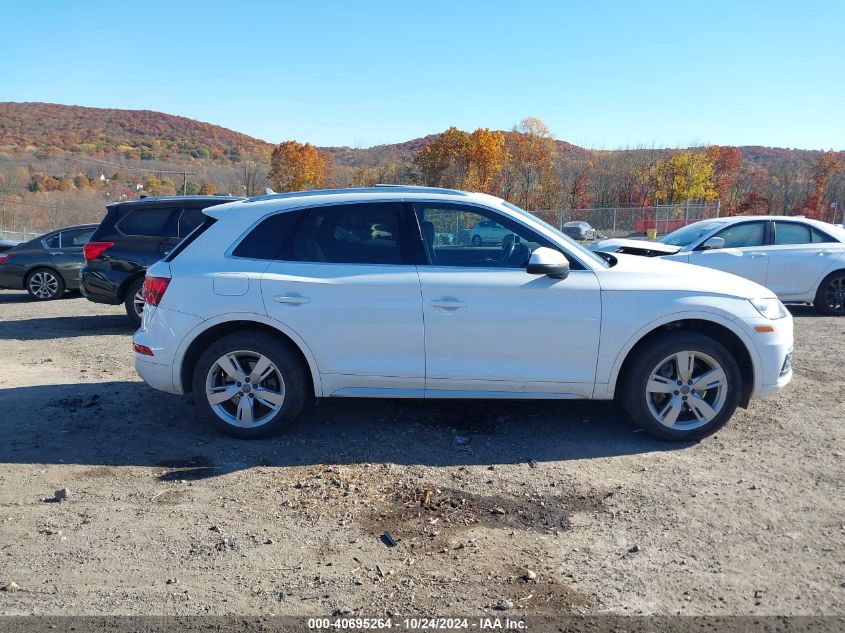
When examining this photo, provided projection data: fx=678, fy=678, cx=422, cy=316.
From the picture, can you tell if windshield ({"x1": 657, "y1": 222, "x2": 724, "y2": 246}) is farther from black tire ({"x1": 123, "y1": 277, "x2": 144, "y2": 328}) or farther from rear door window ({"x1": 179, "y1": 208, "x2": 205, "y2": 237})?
black tire ({"x1": 123, "y1": 277, "x2": 144, "y2": 328})

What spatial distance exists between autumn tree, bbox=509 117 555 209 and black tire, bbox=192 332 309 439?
52.3 m

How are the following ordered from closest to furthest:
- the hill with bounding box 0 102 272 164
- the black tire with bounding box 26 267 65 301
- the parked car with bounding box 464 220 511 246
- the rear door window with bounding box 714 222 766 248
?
the parked car with bounding box 464 220 511 246, the rear door window with bounding box 714 222 766 248, the black tire with bounding box 26 267 65 301, the hill with bounding box 0 102 272 164

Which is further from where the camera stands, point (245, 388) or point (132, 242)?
point (132, 242)

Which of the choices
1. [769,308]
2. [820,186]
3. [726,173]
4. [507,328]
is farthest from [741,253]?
[726,173]

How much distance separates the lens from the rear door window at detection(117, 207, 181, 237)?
9688 mm

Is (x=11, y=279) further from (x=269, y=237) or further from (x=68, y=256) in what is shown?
(x=269, y=237)

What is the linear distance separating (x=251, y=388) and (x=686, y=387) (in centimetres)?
322

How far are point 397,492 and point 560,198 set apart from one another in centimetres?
5650

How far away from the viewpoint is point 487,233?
16.9 feet

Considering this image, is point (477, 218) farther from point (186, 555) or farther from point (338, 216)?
point (186, 555)

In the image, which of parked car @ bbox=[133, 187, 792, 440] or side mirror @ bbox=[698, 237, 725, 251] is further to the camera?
side mirror @ bbox=[698, 237, 725, 251]

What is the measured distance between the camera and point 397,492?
4270 mm

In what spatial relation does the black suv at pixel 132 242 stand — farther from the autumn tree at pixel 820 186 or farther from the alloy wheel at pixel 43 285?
the autumn tree at pixel 820 186

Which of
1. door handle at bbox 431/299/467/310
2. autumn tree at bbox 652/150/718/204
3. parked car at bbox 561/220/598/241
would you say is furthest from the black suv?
autumn tree at bbox 652/150/718/204
